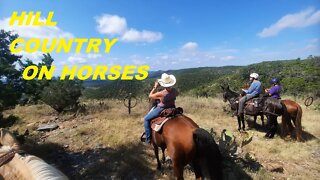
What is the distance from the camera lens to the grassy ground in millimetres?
6879

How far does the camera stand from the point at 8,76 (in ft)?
24.9

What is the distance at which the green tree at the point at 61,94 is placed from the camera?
13773 millimetres

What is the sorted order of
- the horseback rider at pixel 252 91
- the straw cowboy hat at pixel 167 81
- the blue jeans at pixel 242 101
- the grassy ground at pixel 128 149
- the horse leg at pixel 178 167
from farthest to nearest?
1. the blue jeans at pixel 242 101
2. the horseback rider at pixel 252 91
3. the grassy ground at pixel 128 149
4. the straw cowboy hat at pixel 167 81
5. the horse leg at pixel 178 167

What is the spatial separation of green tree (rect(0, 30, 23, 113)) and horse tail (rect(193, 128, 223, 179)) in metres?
5.21

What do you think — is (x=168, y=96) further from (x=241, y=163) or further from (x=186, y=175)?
(x=241, y=163)

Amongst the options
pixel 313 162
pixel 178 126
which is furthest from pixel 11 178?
pixel 313 162

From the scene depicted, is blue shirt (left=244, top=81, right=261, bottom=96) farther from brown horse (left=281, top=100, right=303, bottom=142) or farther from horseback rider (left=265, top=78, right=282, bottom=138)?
brown horse (left=281, top=100, right=303, bottom=142)

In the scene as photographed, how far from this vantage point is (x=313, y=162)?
313 inches

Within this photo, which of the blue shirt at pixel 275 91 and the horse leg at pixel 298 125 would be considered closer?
the horse leg at pixel 298 125

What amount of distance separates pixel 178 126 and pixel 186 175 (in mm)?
1685

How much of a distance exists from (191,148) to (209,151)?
0.34 metres

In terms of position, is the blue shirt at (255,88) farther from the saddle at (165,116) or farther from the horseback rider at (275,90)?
the saddle at (165,116)

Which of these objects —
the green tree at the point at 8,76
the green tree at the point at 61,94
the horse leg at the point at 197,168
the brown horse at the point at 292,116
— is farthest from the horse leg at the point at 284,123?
the green tree at the point at 61,94

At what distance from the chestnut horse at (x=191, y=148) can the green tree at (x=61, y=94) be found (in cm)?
968
